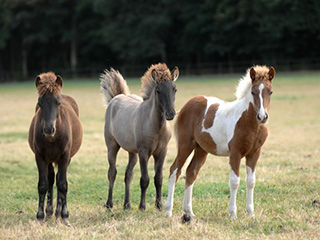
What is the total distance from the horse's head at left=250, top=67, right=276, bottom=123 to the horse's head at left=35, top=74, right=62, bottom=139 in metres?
2.51

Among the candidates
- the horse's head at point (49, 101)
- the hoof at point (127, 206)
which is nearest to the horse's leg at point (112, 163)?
the hoof at point (127, 206)

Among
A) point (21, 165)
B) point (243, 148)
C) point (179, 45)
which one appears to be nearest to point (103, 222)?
point (243, 148)

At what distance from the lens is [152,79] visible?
7.68m

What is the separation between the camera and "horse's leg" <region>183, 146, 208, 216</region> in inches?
280

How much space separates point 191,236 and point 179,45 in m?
48.2

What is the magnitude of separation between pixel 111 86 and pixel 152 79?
1814mm

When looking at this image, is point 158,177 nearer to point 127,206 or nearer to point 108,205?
point 127,206

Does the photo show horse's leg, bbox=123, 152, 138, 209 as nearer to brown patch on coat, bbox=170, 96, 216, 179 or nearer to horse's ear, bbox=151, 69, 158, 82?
brown patch on coat, bbox=170, 96, 216, 179

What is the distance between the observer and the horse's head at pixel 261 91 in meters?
6.23

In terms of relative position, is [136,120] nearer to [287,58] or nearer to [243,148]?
[243,148]

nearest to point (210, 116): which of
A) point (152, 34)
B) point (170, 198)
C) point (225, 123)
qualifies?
point (225, 123)

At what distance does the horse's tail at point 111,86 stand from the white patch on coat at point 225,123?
9.04ft

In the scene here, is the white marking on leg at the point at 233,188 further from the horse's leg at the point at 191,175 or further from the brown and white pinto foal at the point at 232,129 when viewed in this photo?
the horse's leg at the point at 191,175

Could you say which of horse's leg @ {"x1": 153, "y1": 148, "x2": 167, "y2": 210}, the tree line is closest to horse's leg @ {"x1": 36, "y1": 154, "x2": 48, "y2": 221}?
horse's leg @ {"x1": 153, "y1": 148, "x2": 167, "y2": 210}
